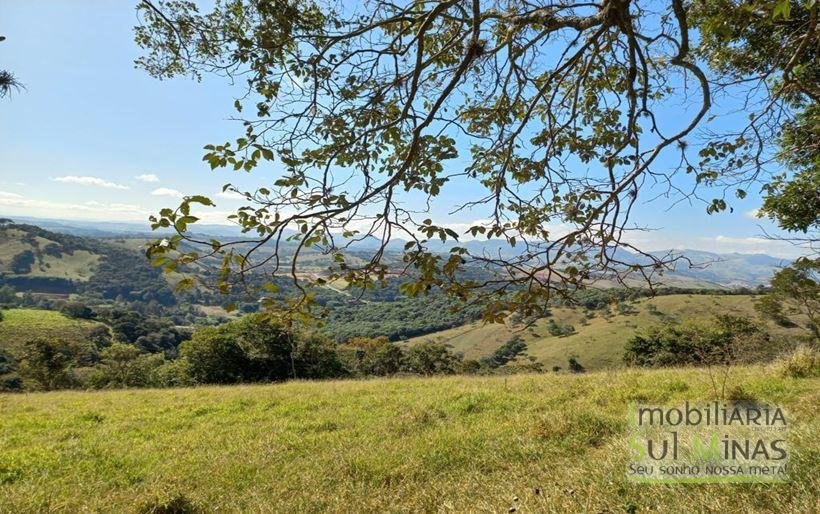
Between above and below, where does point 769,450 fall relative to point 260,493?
above

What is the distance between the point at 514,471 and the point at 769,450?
85.6 inches

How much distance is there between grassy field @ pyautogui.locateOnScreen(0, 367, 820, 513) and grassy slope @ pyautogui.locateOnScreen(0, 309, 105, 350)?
62.7m

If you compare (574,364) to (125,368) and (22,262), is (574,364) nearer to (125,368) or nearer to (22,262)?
(125,368)

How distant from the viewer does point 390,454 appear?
5.49 metres

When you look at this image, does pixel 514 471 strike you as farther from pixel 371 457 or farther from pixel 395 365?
pixel 395 365

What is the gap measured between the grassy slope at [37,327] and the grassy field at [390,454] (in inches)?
2467

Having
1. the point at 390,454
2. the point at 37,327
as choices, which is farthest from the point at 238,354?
the point at 37,327

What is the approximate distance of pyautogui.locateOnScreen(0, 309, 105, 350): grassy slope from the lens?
58.3 m

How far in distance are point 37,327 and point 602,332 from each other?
85.0 meters

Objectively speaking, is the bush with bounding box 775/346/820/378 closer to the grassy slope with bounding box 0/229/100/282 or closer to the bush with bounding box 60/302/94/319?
the bush with bounding box 60/302/94/319

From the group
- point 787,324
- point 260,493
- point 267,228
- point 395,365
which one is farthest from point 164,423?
point 787,324

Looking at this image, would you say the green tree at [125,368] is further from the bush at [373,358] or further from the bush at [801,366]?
the bush at [801,366]

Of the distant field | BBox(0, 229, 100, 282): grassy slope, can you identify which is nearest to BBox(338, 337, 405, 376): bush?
the distant field

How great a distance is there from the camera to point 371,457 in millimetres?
5418
